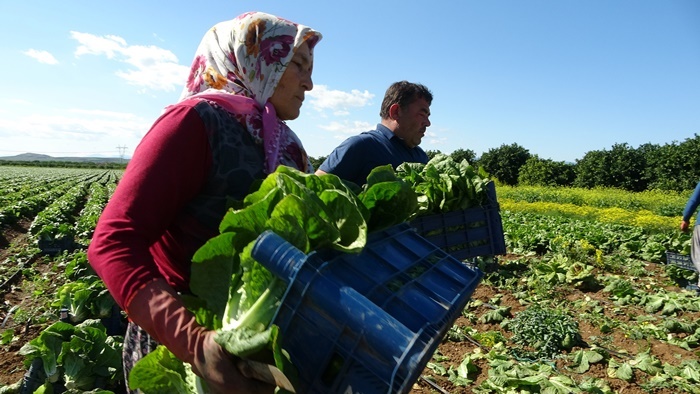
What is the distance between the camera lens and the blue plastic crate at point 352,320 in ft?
3.13

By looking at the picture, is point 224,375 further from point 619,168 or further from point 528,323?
point 619,168

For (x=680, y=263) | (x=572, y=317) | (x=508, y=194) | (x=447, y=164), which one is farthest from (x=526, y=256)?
(x=508, y=194)

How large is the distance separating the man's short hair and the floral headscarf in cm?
256

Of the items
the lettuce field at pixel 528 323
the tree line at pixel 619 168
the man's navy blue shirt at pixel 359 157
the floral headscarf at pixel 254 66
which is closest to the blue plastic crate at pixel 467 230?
the man's navy blue shirt at pixel 359 157

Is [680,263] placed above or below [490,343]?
above

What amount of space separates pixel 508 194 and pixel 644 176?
12565mm

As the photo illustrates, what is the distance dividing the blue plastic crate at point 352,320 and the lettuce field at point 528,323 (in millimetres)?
3135

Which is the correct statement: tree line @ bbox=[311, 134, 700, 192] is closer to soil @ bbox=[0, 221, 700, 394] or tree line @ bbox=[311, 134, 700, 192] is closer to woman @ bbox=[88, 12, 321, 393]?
soil @ bbox=[0, 221, 700, 394]

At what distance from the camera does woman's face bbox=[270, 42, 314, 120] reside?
1.75 metres

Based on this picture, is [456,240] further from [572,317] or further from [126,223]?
[572,317]

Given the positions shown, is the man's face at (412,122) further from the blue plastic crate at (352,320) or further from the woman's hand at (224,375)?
the woman's hand at (224,375)

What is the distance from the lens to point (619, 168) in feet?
126

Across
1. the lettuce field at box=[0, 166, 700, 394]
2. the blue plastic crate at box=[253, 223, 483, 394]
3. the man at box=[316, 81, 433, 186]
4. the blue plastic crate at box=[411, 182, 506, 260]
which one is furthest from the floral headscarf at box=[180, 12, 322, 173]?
the lettuce field at box=[0, 166, 700, 394]

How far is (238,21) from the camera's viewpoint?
5.58 ft
